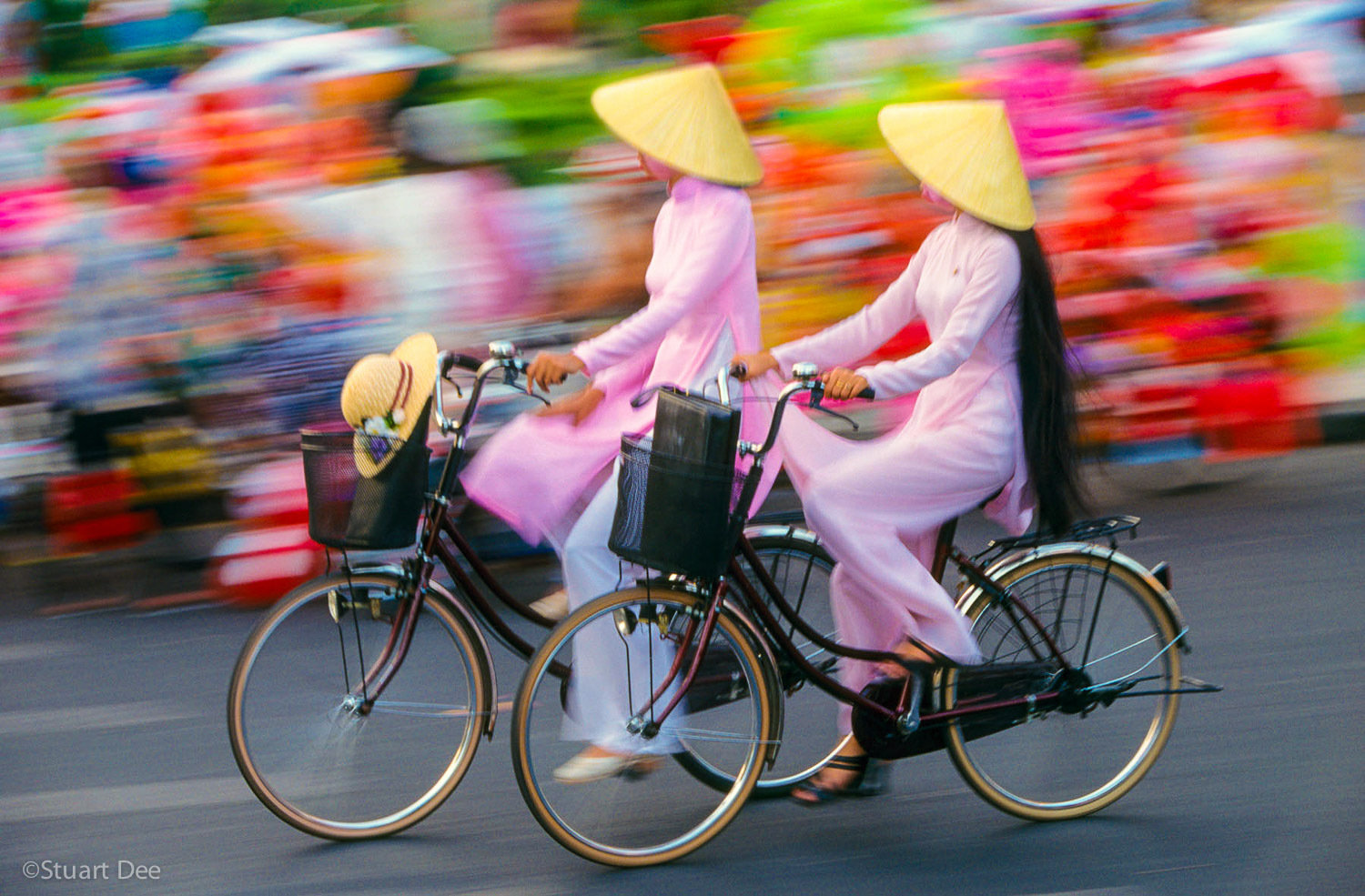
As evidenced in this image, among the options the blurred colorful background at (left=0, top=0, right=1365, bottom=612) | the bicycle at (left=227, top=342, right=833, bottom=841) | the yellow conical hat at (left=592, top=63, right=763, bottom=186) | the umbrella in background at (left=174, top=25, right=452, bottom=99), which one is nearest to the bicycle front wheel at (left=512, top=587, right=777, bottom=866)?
the bicycle at (left=227, top=342, right=833, bottom=841)

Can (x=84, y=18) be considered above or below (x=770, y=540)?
above

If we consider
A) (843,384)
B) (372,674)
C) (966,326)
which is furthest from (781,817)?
(966,326)

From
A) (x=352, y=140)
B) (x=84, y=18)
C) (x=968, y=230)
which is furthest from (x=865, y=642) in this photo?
(x=84, y=18)

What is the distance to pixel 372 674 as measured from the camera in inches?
149

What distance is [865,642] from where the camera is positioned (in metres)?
3.91

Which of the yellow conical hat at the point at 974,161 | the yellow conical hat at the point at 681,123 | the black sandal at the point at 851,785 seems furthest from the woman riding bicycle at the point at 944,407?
the yellow conical hat at the point at 681,123

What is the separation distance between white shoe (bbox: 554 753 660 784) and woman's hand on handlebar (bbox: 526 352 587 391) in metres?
0.91

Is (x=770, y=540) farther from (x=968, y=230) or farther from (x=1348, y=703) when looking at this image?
(x=1348, y=703)

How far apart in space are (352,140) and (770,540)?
3.54 meters

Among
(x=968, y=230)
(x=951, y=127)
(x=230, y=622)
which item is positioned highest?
(x=951, y=127)

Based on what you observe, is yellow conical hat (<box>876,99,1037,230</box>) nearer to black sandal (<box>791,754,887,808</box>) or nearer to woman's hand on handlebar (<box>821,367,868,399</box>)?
woman's hand on handlebar (<box>821,367,868,399</box>)

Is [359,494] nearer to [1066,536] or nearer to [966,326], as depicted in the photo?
[966,326]

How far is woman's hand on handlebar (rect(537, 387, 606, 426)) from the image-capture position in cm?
405

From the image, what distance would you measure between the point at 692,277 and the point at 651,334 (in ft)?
0.59
